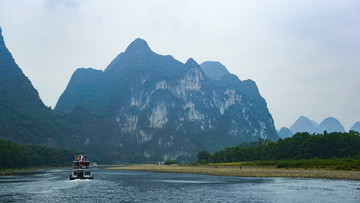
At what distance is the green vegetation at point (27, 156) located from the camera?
4951 inches

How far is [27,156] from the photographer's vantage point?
144 metres

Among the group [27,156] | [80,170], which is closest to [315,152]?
[80,170]

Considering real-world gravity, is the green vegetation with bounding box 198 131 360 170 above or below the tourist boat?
above

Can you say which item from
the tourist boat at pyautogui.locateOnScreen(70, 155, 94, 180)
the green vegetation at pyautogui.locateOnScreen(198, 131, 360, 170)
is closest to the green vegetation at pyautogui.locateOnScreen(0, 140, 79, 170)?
the tourist boat at pyautogui.locateOnScreen(70, 155, 94, 180)

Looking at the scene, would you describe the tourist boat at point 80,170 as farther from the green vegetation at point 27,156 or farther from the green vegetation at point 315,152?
the green vegetation at point 315,152

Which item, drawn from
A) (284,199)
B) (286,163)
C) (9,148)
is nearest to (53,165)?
(9,148)

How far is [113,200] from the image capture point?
43594 mm

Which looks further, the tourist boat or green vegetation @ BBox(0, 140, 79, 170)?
green vegetation @ BBox(0, 140, 79, 170)

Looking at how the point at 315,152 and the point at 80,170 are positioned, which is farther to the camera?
the point at 315,152

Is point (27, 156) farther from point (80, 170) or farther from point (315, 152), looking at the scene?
point (315, 152)

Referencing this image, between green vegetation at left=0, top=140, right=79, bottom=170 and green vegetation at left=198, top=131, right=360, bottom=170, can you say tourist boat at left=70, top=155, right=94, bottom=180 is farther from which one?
green vegetation at left=198, top=131, right=360, bottom=170

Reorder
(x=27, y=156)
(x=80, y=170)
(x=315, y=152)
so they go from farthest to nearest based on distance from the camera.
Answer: (x=27, y=156) < (x=315, y=152) < (x=80, y=170)

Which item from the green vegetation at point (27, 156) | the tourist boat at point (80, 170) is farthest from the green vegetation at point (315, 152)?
the green vegetation at point (27, 156)

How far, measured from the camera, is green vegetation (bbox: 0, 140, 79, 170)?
125750mm
